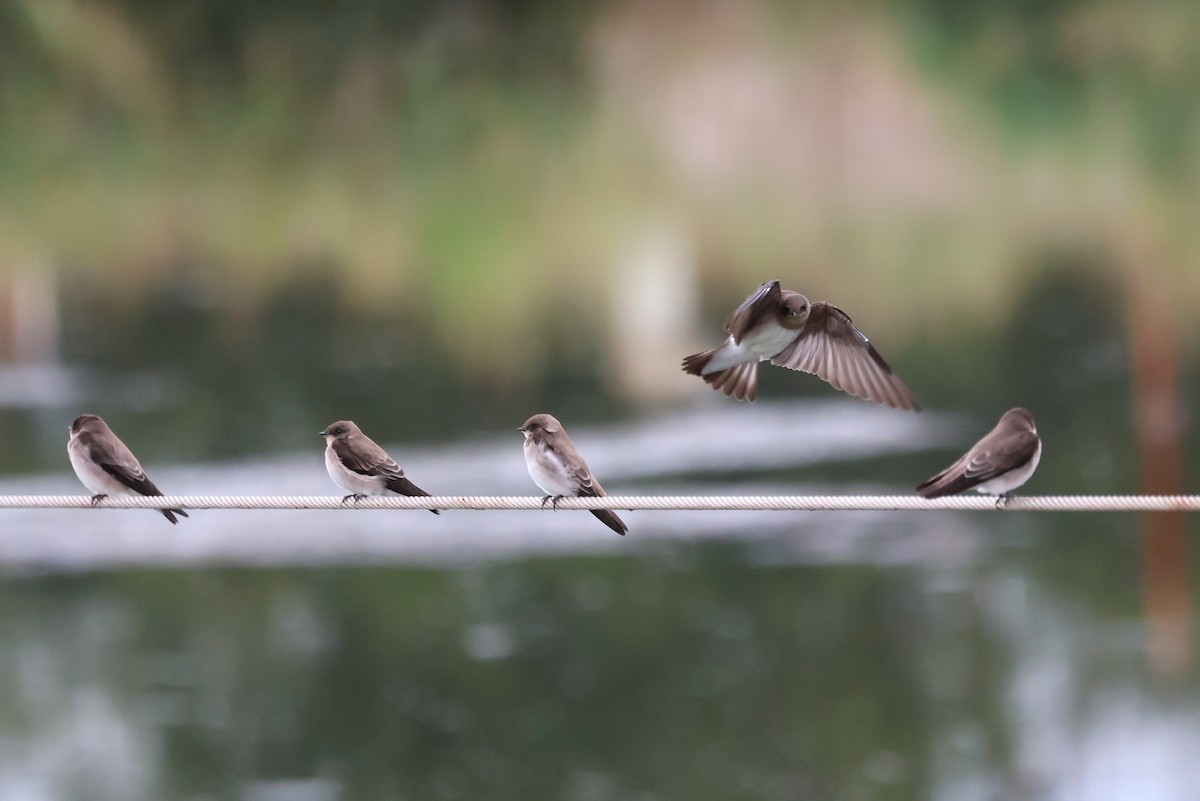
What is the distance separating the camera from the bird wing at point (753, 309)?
3.17m

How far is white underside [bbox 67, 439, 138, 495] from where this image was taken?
3.48m

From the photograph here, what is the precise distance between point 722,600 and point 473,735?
1.63 meters

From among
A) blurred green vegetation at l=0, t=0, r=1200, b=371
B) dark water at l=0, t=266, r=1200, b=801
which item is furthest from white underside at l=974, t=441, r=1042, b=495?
blurred green vegetation at l=0, t=0, r=1200, b=371

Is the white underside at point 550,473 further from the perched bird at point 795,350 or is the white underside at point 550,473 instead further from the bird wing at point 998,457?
the bird wing at point 998,457

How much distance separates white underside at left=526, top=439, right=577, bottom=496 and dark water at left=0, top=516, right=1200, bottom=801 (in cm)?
511

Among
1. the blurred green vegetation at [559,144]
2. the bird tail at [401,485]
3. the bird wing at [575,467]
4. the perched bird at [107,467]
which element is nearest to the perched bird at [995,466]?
the bird wing at [575,467]

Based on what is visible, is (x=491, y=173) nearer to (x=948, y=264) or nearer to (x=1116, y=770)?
(x=948, y=264)

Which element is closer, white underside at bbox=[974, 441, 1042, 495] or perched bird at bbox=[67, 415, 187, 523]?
white underside at bbox=[974, 441, 1042, 495]

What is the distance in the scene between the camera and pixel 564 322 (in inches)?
377

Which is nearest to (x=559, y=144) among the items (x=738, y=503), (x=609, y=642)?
(x=609, y=642)

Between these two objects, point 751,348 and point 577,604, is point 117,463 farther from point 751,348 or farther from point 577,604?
point 577,604

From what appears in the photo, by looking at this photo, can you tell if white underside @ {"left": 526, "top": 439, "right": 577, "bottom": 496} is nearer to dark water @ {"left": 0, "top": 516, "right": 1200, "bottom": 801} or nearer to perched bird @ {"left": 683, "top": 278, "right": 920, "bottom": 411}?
perched bird @ {"left": 683, "top": 278, "right": 920, "bottom": 411}

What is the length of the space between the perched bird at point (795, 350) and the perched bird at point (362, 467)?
726mm

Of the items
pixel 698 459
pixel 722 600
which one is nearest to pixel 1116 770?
pixel 722 600
